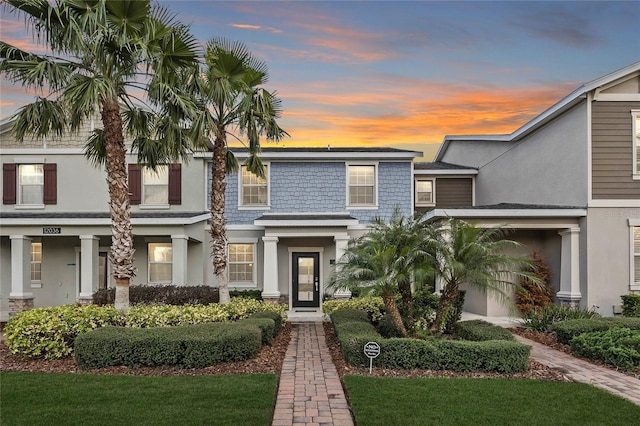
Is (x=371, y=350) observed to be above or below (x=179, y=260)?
below

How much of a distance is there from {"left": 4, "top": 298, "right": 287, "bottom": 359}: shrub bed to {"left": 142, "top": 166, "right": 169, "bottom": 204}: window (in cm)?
708

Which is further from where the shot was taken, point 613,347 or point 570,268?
point 570,268

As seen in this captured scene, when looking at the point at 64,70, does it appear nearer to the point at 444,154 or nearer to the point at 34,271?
the point at 34,271

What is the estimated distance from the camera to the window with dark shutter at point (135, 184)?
17.5 meters

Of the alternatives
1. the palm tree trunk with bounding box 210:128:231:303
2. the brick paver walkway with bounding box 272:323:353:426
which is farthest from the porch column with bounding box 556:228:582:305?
the palm tree trunk with bounding box 210:128:231:303

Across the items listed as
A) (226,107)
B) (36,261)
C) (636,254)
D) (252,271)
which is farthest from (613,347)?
(36,261)

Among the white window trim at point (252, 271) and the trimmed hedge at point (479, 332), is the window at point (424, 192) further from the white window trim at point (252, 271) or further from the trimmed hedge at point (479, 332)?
the trimmed hedge at point (479, 332)

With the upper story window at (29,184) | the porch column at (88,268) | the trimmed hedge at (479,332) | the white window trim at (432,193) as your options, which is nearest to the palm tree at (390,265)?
the trimmed hedge at (479,332)

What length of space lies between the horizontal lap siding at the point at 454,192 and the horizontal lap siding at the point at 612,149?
737cm

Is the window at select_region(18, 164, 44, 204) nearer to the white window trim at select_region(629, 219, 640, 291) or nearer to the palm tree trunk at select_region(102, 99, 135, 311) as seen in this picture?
the palm tree trunk at select_region(102, 99, 135, 311)

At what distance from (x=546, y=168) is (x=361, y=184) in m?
6.21

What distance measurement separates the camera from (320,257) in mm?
17828

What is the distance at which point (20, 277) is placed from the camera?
1534 centimetres

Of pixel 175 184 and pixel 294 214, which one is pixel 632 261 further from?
pixel 175 184
